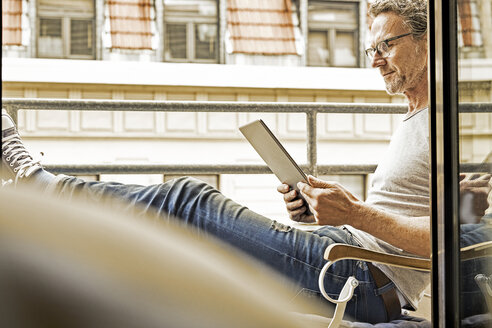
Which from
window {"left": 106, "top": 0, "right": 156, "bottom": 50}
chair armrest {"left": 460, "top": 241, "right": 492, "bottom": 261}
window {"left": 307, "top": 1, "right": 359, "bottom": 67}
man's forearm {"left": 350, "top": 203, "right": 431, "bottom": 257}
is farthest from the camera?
window {"left": 307, "top": 1, "right": 359, "bottom": 67}

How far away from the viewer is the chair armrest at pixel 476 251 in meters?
0.69

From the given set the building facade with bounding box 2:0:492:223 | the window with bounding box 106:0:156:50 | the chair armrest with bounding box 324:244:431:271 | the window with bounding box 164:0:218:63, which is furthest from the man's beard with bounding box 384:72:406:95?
the window with bounding box 164:0:218:63

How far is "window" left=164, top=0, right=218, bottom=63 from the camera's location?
13.0 feet

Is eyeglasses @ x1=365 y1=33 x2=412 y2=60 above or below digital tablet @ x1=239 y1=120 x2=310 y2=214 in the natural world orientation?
above

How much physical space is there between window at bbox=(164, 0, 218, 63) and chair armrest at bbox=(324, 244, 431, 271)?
10.6 ft

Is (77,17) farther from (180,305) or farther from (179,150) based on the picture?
(180,305)

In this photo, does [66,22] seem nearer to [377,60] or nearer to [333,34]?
[333,34]

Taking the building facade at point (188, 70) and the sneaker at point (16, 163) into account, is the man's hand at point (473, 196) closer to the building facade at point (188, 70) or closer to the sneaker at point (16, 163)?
the sneaker at point (16, 163)

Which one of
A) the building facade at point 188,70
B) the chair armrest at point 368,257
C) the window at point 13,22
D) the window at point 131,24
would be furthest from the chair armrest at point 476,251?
the window at point 13,22

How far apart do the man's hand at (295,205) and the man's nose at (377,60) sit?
0.93 feet

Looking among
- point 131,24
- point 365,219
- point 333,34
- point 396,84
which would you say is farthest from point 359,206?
point 333,34

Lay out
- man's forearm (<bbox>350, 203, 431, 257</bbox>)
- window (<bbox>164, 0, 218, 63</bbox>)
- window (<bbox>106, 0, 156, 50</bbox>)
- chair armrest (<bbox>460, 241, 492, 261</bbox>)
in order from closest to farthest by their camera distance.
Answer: chair armrest (<bbox>460, 241, 492, 261</bbox>) < man's forearm (<bbox>350, 203, 431, 257</bbox>) < window (<bbox>106, 0, 156, 50</bbox>) < window (<bbox>164, 0, 218, 63</bbox>)

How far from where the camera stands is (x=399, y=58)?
1145 mm

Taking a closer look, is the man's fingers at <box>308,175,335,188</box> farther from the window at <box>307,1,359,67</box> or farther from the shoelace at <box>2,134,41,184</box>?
the window at <box>307,1,359,67</box>
